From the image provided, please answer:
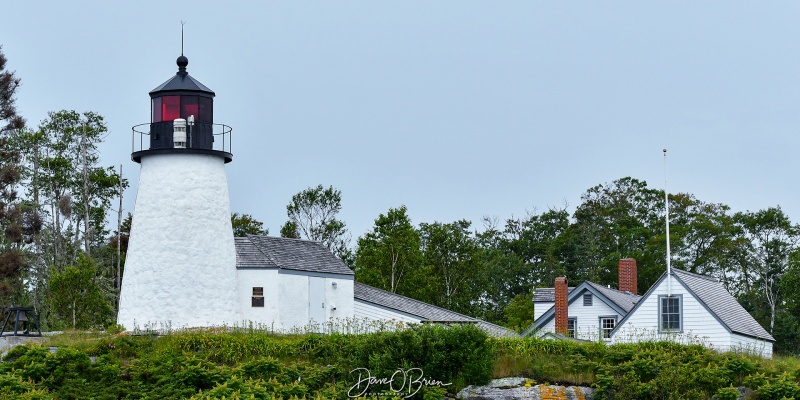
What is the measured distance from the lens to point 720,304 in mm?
39062

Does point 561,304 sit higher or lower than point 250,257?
lower

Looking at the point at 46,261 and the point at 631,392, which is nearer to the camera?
the point at 631,392

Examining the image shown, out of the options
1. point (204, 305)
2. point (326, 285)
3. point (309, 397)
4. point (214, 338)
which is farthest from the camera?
point (326, 285)

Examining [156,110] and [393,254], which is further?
[393,254]

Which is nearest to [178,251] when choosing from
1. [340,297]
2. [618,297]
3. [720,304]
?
[340,297]

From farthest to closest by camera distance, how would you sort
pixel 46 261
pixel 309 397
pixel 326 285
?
pixel 46 261 < pixel 326 285 < pixel 309 397

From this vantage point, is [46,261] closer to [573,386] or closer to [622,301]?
[622,301]

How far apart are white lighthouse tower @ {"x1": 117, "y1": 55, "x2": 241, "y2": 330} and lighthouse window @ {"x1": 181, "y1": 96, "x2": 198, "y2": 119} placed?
0.09 ft

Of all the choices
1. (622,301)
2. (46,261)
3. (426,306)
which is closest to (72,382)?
(426,306)

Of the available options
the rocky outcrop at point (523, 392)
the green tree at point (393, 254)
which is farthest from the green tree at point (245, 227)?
the rocky outcrop at point (523, 392)

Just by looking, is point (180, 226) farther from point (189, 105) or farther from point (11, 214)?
point (11, 214)

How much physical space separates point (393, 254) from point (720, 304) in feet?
57.9

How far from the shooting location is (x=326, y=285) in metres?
39.5

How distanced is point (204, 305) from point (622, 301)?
15.8m
